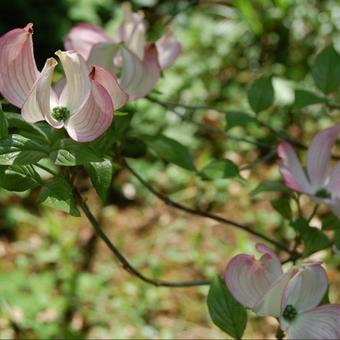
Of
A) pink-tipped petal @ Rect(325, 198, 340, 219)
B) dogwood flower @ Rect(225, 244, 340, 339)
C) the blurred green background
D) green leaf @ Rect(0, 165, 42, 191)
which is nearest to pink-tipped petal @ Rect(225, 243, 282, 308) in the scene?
dogwood flower @ Rect(225, 244, 340, 339)

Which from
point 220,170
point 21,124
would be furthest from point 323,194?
point 21,124

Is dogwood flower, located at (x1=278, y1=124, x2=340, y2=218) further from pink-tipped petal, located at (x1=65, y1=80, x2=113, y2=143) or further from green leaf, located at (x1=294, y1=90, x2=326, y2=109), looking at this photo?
pink-tipped petal, located at (x1=65, y1=80, x2=113, y2=143)

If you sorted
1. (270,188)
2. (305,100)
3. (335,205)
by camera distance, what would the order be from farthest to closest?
(305,100) < (270,188) < (335,205)

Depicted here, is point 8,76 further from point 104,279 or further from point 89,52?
point 104,279

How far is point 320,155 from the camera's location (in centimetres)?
82

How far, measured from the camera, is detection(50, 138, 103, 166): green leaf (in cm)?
59

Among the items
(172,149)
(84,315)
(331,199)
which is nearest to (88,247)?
(84,315)

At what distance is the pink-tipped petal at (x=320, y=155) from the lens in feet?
2.58

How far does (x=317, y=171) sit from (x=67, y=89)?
35cm

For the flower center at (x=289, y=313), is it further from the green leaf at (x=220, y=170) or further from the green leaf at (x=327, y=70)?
the green leaf at (x=327, y=70)

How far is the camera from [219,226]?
6.61 feet

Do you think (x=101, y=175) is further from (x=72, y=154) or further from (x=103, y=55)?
(x=103, y=55)

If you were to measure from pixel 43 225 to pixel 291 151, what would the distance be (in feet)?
4.17

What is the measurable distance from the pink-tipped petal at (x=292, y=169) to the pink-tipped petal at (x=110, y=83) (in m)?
0.23
